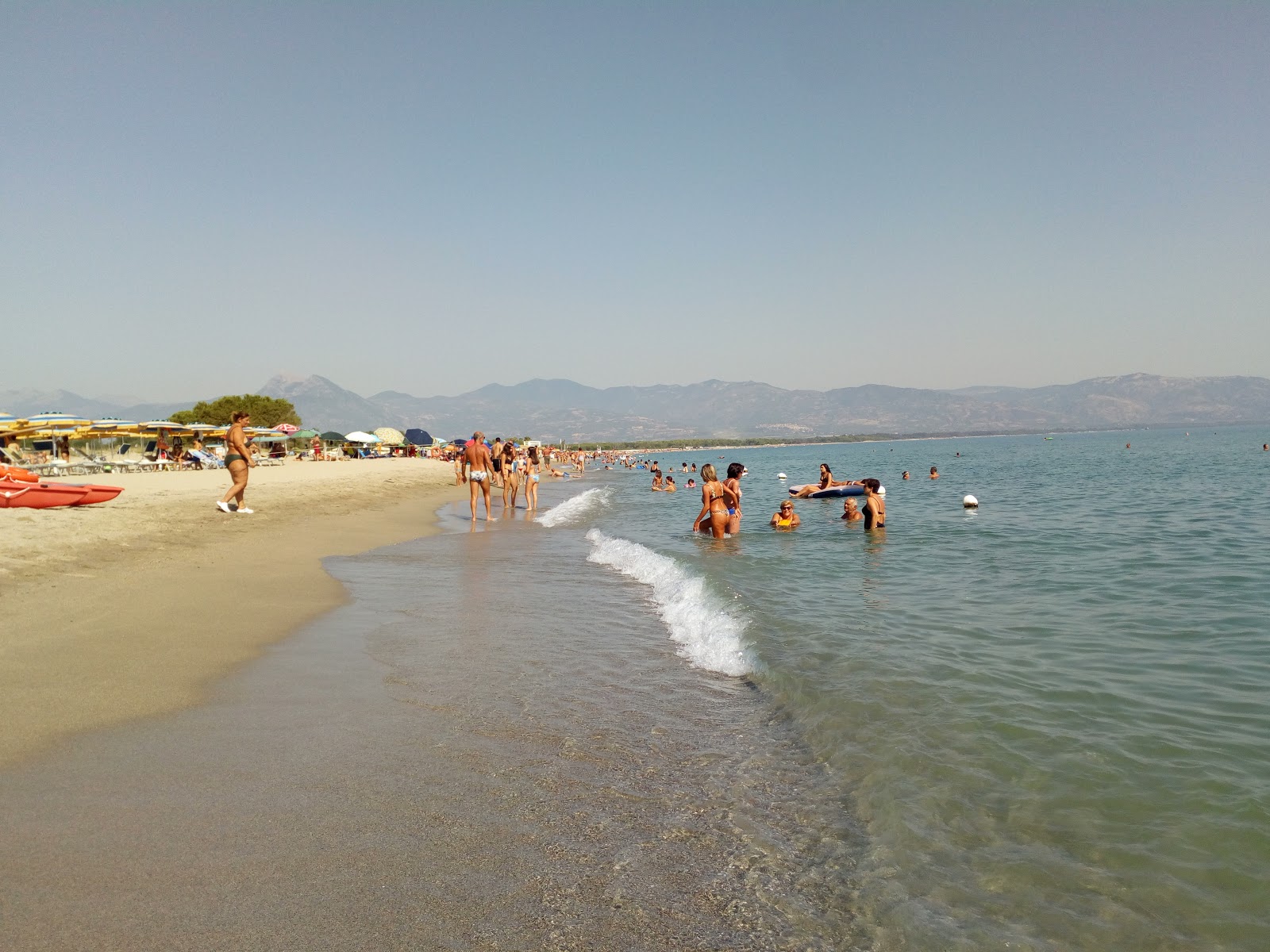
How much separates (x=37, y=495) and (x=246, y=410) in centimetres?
6544

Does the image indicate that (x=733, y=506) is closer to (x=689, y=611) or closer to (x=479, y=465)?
(x=479, y=465)

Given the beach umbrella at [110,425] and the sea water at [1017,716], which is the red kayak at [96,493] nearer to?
the sea water at [1017,716]

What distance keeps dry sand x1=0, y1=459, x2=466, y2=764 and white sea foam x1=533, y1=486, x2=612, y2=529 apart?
345cm

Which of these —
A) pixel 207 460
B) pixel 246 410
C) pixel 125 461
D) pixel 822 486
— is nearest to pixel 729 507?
pixel 822 486

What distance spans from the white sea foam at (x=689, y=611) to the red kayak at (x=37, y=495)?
10.5 metres

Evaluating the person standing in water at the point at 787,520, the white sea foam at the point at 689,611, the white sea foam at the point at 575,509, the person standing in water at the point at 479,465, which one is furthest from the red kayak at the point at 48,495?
the person standing in water at the point at 787,520

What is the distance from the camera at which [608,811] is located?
3662 mm

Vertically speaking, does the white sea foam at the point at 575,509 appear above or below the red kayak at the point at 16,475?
below

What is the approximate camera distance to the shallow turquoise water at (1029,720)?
2.98 metres

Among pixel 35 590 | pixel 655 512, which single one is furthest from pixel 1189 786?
pixel 655 512

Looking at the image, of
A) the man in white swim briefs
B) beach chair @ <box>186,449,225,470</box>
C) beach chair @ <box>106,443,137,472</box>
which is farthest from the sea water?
beach chair @ <box>186,449,225,470</box>

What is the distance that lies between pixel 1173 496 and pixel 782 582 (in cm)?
1981

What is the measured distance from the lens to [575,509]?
24.6 meters

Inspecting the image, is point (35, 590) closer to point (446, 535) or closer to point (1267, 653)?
point (446, 535)
